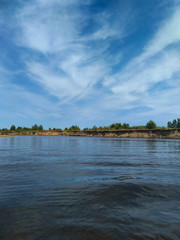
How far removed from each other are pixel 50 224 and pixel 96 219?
35.5 inches

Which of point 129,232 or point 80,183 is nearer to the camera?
point 129,232

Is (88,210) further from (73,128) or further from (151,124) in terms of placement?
(73,128)

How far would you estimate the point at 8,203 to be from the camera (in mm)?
3725

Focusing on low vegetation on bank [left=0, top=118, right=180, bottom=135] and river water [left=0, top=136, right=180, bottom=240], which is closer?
river water [left=0, top=136, right=180, bottom=240]

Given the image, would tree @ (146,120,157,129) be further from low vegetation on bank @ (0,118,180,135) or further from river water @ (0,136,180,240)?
river water @ (0,136,180,240)

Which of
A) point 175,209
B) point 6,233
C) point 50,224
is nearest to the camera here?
point 6,233

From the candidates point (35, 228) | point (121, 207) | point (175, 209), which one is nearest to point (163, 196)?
point (175, 209)

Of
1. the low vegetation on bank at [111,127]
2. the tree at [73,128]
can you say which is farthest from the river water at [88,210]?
the tree at [73,128]

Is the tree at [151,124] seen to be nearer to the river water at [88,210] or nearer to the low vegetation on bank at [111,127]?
the low vegetation on bank at [111,127]

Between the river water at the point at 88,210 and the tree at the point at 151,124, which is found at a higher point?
the tree at the point at 151,124

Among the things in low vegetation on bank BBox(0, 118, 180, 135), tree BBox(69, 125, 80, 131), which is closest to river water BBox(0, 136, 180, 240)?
low vegetation on bank BBox(0, 118, 180, 135)

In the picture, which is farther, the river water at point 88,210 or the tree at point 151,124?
the tree at point 151,124

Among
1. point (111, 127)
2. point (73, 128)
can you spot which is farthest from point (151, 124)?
point (73, 128)

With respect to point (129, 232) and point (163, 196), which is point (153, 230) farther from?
point (163, 196)
